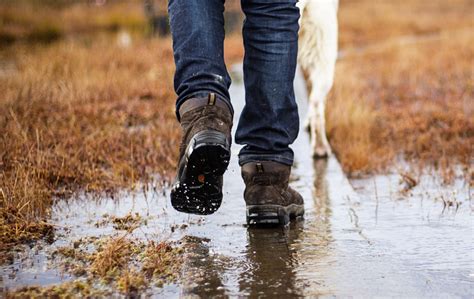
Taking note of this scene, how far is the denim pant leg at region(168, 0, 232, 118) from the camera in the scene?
2758 millimetres

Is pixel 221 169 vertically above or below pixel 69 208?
above

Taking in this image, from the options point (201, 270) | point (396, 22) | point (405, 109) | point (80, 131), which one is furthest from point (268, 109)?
point (396, 22)

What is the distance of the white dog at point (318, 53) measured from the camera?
451cm

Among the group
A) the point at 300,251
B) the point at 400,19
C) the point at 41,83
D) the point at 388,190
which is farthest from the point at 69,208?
the point at 400,19

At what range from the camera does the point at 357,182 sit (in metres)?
4.12

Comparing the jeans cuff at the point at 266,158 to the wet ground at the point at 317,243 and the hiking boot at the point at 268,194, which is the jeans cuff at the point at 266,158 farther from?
the wet ground at the point at 317,243

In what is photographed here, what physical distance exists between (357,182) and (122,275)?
7.01ft

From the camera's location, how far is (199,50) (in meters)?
2.77

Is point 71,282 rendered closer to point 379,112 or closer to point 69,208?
point 69,208

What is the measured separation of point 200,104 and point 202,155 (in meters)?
0.22

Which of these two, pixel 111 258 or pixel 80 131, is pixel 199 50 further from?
pixel 80 131

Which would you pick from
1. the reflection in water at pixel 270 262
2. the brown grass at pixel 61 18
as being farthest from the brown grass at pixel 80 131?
the brown grass at pixel 61 18

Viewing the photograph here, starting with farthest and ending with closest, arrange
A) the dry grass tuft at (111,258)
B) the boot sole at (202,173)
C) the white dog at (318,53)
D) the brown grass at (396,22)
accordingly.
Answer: the brown grass at (396,22) → the white dog at (318,53) → the boot sole at (202,173) → the dry grass tuft at (111,258)

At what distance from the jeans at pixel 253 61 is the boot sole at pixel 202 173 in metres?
0.23
